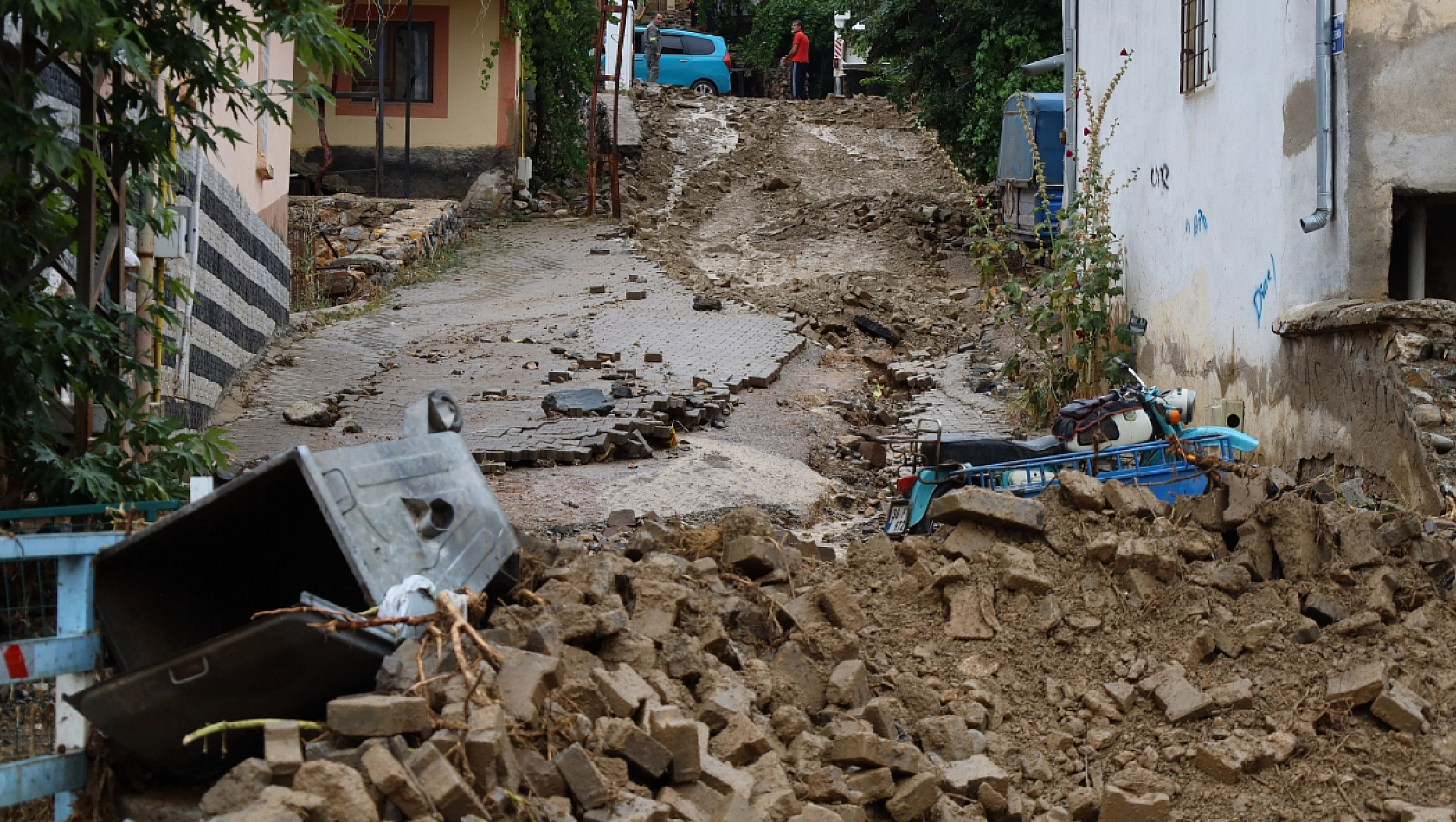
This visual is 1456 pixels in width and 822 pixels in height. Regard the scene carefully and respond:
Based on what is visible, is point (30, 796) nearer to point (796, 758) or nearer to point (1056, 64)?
point (796, 758)

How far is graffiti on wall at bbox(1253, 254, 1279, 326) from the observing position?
7.46m

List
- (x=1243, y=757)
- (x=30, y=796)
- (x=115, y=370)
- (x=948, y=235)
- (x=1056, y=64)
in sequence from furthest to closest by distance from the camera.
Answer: (x=948, y=235) < (x=1056, y=64) < (x=115, y=370) < (x=1243, y=757) < (x=30, y=796)

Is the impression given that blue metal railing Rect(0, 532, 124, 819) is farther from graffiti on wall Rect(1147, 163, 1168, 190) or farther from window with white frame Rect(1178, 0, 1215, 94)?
graffiti on wall Rect(1147, 163, 1168, 190)

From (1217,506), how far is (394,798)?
3.86 metres

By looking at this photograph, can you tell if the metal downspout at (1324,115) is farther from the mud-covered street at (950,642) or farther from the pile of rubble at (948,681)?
the pile of rubble at (948,681)

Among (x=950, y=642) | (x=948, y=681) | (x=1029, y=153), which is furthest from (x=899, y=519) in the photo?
(x=1029, y=153)

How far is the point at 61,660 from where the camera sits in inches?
143

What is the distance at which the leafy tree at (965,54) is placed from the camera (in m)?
17.2

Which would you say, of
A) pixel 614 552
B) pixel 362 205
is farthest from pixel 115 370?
pixel 362 205

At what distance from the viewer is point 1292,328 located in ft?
22.8

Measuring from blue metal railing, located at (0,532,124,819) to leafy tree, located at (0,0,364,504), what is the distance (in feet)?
4.44

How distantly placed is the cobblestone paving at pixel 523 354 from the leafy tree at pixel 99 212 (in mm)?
1859

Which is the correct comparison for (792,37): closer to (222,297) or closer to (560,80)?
(560,80)

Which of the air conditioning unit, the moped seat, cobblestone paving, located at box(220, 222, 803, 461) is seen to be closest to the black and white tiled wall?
cobblestone paving, located at box(220, 222, 803, 461)
